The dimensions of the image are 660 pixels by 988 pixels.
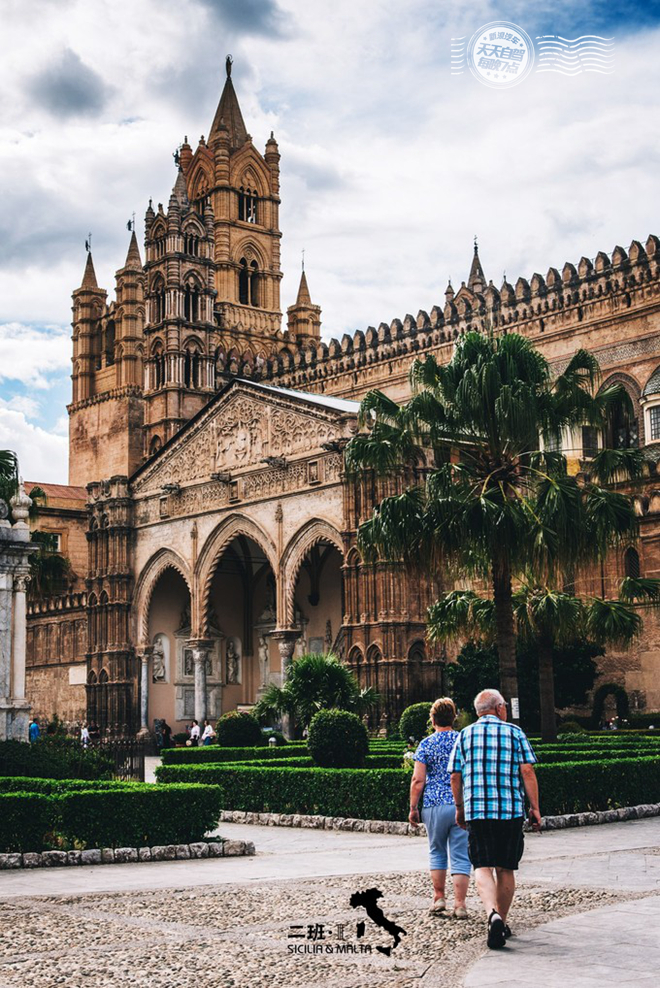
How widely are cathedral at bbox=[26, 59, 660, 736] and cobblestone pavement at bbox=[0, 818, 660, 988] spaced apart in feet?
59.6

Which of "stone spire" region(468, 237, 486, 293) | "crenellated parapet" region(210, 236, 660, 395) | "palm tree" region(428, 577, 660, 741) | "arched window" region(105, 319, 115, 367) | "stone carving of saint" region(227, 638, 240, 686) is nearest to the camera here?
"palm tree" region(428, 577, 660, 741)

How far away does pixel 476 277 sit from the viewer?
55250 millimetres

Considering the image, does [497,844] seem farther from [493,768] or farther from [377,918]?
[377,918]

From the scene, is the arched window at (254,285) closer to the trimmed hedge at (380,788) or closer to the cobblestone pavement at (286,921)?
the trimmed hedge at (380,788)

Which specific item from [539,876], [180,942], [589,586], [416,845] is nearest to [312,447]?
[589,586]

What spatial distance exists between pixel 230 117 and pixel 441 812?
63.0 metres

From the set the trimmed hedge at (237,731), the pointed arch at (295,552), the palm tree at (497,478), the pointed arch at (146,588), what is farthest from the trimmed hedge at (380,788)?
the pointed arch at (146,588)

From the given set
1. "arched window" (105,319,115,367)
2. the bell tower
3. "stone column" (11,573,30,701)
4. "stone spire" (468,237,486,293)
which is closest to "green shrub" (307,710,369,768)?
"stone column" (11,573,30,701)

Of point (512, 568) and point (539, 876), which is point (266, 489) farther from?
point (539, 876)

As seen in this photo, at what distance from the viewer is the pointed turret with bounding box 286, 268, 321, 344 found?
66.3 meters

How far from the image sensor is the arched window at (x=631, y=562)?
34.1m

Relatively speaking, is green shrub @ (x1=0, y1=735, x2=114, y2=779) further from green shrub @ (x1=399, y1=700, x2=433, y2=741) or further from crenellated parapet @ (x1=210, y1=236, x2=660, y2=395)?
crenellated parapet @ (x1=210, y1=236, x2=660, y2=395)

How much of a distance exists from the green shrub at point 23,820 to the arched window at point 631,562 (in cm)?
→ 2381

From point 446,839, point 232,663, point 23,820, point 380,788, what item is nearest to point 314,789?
point 380,788
